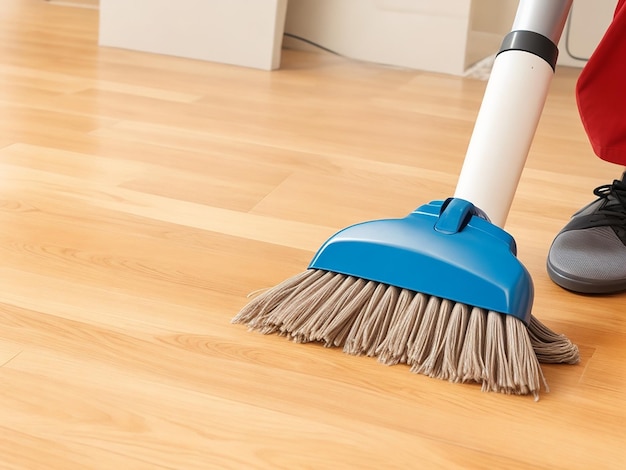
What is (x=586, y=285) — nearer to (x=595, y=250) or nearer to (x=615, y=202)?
(x=595, y=250)

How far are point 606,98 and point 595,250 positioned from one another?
215mm

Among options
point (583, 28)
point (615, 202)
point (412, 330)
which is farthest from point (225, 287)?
point (583, 28)

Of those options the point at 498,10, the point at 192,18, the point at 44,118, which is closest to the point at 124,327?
the point at 44,118

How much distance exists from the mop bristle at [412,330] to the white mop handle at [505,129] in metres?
0.13

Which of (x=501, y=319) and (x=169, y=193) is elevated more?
(x=501, y=319)

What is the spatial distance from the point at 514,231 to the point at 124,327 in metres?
0.54

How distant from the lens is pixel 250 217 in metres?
1.04

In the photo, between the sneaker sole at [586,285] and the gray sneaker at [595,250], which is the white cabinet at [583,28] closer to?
the gray sneaker at [595,250]

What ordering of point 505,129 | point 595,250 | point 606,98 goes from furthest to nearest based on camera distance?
point 606,98 < point 595,250 < point 505,129

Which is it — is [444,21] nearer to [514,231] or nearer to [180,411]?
[514,231]

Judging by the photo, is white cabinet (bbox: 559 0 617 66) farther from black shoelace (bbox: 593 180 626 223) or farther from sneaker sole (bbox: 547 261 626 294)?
sneaker sole (bbox: 547 261 626 294)

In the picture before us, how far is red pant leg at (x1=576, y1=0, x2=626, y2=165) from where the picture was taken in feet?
3.29

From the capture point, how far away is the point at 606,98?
3.39 feet

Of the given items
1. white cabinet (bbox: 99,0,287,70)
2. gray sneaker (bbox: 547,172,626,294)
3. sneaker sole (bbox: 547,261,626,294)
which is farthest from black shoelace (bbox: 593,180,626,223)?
white cabinet (bbox: 99,0,287,70)
